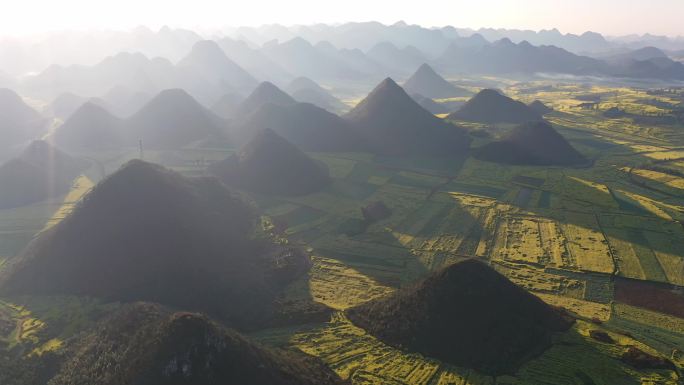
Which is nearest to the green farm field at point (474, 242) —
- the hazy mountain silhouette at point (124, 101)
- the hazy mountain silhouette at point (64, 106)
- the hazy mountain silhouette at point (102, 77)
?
the hazy mountain silhouette at point (124, 101)

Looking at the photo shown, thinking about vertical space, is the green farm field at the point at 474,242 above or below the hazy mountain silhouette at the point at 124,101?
below

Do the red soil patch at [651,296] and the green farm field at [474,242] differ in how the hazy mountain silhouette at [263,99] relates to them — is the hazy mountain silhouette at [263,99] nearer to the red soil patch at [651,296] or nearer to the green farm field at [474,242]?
the green farm field at [474,242]

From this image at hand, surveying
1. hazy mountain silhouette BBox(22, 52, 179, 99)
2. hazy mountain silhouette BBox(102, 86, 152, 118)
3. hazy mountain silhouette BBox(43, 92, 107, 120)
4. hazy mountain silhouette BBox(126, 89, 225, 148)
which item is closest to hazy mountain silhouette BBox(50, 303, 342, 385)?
hazy mountain silhouette BBox(126, 89, 225, 148)

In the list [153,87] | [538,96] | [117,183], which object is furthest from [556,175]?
[153,87]

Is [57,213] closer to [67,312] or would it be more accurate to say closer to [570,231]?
[67,312]

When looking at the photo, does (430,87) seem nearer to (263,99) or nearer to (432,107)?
(432,107)
